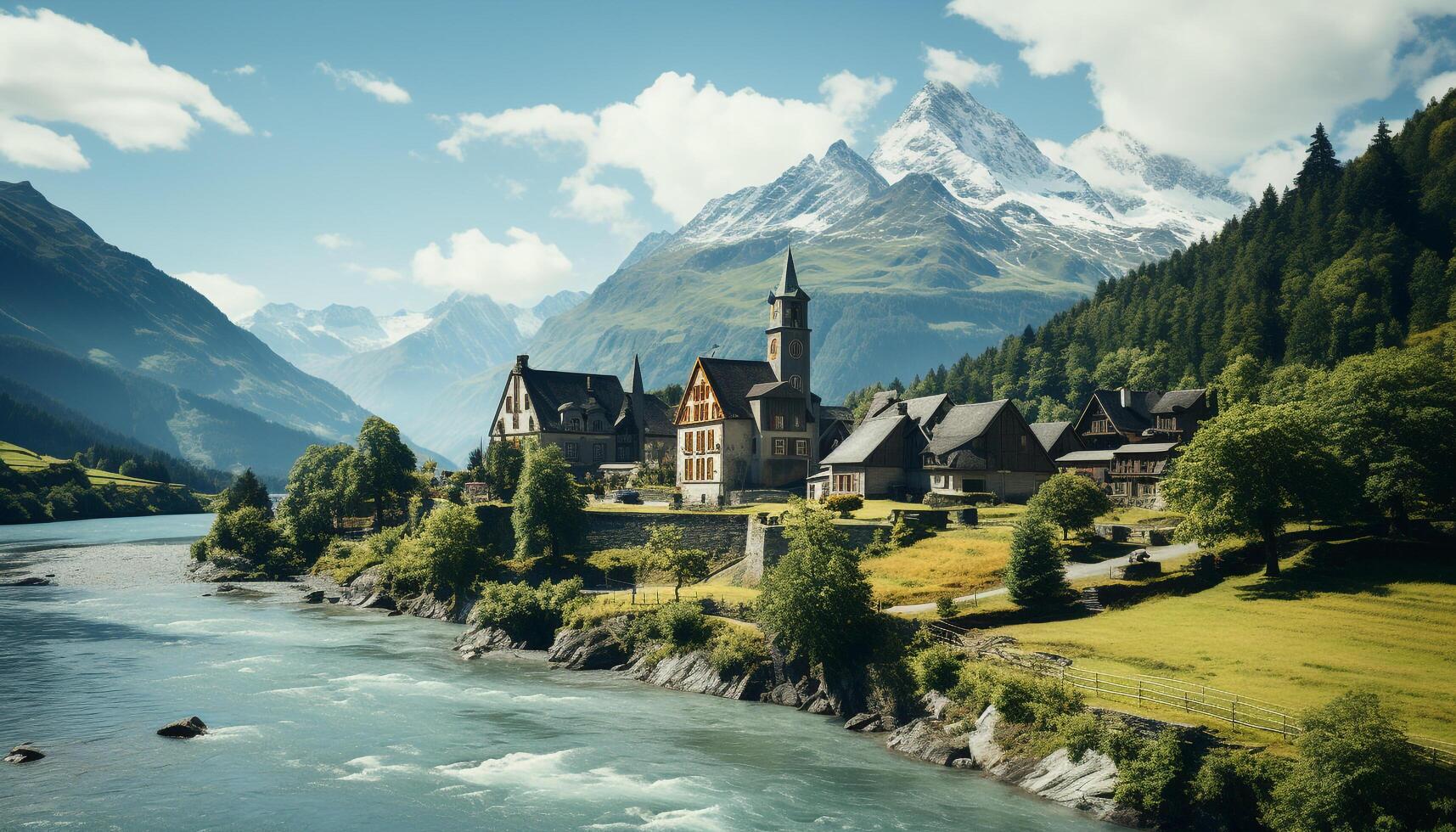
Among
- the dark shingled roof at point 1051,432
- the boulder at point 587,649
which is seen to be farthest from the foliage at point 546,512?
the dark shingled roof at point 1051,432

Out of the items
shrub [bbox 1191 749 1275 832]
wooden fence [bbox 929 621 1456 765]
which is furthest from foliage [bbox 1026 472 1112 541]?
shrub [bbox 1191 749 1275 832]

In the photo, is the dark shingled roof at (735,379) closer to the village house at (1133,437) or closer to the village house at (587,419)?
the village house at (587,419)

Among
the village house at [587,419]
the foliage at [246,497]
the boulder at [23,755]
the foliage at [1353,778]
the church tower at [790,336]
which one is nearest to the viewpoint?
the foliage at [1353,778]

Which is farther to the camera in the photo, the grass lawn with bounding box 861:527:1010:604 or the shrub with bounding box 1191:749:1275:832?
the grass lawn with bounding box 861:527:1010:604

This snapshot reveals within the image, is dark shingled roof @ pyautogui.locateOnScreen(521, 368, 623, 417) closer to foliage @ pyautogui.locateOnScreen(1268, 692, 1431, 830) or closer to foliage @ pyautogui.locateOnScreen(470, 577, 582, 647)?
foliage @ pyautogui.locateOnScreen(470, 577, 582, 647)

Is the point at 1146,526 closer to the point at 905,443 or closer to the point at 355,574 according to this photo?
the point at 905,443

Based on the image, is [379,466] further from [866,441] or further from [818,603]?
[818,603]
